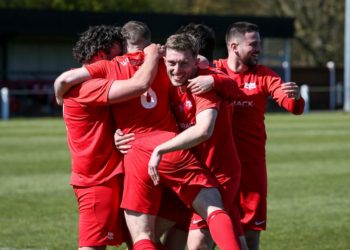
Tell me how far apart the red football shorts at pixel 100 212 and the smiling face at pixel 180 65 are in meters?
0.90

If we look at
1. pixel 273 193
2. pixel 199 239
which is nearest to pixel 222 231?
pixel 199 239

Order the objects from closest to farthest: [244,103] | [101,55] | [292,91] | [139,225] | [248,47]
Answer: [139,225] → [101,55] → [292,91] → [248,47] → [244,103]

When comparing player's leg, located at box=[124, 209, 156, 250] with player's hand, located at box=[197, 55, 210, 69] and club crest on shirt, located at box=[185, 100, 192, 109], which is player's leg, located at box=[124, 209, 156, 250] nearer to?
club crest on shirt, located at box=[185, 100, 192, 109]

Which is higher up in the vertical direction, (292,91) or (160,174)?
(292,91)

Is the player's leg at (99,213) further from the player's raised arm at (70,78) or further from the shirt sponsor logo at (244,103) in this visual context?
the shirt sponsor logo at (244,103)

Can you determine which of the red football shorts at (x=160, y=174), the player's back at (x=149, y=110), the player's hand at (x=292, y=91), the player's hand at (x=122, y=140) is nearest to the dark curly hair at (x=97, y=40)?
the player's back at (x=149, y=110)

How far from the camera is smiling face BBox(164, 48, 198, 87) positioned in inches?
267

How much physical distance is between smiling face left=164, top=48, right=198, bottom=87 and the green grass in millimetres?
3614

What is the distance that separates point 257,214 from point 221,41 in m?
36.5

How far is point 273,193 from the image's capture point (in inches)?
560

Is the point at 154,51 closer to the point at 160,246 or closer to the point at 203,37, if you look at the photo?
the point at 203,37

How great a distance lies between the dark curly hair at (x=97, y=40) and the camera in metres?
7.23

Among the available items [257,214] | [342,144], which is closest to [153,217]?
[257,214]

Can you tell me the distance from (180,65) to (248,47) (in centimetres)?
134
